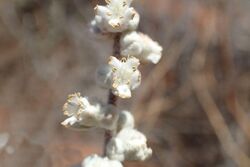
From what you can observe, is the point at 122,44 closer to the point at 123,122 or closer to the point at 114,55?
the point at 114,55

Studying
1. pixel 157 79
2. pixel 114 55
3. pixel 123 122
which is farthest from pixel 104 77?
pixel 157 79

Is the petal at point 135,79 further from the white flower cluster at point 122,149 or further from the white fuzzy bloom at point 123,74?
the white flower cluster at point 122,149

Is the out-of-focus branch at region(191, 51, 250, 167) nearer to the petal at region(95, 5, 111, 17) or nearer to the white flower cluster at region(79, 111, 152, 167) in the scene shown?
the white flower cluster at region(79, 111, 152, 167)

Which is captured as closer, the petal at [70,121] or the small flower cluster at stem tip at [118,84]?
the small flower cluster at stem tip at [118,84]

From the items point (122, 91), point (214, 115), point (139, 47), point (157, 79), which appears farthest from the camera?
point (157, 79)

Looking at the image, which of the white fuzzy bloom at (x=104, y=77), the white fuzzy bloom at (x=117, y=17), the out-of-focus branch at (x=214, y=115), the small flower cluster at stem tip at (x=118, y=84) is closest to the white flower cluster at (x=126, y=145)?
the small flower cluster at stem tip at (x=118, y=84)

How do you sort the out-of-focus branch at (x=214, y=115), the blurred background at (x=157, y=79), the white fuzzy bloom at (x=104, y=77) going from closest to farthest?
the white fuzzy bloom at (x=104, y=77)
the out-of-focus branch at (x=214, y=115)
the blurred background at (x=157, y=79)

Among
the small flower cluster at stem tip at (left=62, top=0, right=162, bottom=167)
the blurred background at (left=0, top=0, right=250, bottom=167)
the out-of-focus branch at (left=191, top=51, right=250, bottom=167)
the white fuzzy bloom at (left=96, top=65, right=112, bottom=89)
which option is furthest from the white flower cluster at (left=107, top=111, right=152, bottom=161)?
the out-of-focus branch at (left=191, top=51, right=250, bottom=167)
